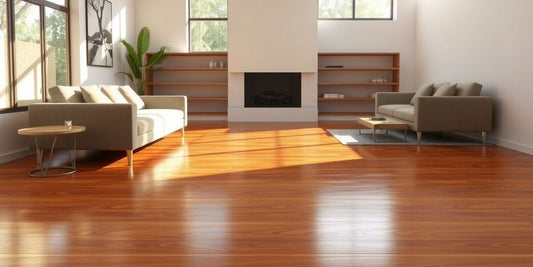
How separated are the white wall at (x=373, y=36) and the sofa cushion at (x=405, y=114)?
10.9ft

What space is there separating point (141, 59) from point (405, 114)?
17.6 feet

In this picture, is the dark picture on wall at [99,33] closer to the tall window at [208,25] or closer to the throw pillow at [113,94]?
the throw pillow at [113,94]

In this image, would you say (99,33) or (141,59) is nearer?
(99,33)

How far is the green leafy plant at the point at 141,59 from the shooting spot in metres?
9.38

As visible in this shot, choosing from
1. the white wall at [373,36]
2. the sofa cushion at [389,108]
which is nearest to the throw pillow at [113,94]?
the sofa cushion at [389,108]

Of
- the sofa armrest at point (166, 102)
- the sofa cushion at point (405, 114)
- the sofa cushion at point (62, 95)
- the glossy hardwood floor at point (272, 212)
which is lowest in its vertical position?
the glossy hardwood floor at point (272, 212)

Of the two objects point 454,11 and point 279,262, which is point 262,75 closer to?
point 454,11

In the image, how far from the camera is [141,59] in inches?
382

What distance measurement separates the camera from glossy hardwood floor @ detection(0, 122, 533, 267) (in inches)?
82.4

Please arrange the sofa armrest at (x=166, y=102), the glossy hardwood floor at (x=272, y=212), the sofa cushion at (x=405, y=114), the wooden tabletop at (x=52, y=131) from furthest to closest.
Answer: the sofa armrest at (x=166, y=102) < the sofa cushion at (x=405, y=114) < the wooden tabletop at (x=52, y=131) < the glossy hardwood floor at (x=272, y=212)

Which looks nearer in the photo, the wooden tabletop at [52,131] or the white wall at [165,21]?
the wooden tabletop at [52,131]

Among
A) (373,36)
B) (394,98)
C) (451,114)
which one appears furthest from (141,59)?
(451,114)

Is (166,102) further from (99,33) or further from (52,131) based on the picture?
(52,131)

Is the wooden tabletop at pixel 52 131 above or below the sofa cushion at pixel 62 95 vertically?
below
